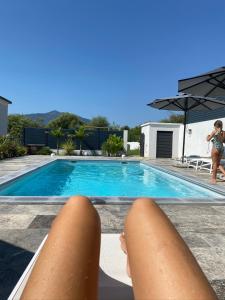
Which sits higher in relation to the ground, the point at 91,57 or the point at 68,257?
the point at 91,57

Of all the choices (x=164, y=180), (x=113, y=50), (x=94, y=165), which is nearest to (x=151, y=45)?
(x=113, y=50)

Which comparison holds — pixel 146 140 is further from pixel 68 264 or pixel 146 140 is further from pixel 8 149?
pixel 68 264

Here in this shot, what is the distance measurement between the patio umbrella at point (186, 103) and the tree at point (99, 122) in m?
45.8

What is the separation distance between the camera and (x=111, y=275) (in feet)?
5.49

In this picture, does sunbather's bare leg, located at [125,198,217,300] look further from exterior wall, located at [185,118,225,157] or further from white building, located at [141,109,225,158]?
white building, located at [141,109,225,158]

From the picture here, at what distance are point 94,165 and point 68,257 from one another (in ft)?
47.4

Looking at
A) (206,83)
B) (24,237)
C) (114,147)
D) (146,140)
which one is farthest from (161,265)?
(114,147)

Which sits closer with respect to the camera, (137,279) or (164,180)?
(137,279)

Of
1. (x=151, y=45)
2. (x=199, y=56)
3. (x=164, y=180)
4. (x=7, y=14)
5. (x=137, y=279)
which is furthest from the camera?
(x=151, y=45)

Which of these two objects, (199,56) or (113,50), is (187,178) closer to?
(199,56)

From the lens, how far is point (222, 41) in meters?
14.8

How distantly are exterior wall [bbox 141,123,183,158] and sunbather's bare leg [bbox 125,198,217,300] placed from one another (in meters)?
17.7

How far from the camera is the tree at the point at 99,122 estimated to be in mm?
60144

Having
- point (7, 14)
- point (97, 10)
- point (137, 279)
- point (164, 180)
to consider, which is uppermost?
point (97, 10)
